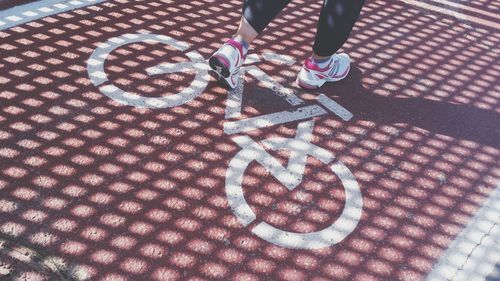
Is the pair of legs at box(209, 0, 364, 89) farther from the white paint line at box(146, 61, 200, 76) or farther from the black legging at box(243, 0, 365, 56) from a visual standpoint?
the white paint line at box(146, 61, 200, 76)

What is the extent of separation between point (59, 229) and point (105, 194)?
287 millimetres

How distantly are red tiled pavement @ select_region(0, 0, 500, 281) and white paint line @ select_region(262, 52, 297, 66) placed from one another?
0.07m

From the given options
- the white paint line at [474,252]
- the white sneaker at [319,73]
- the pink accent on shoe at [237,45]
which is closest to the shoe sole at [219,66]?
the pink accent on shoe at [237,45]

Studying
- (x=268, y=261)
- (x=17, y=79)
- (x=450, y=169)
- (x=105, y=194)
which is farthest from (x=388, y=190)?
(x=17, y=79)

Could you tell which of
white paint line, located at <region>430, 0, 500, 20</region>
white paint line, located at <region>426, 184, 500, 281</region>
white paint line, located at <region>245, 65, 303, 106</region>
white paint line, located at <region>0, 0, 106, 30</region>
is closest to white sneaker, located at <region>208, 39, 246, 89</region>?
white paint line, located at <region>245, 65, 303, 106</region>

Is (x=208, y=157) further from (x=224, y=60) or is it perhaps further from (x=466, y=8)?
(x=466, y=8)

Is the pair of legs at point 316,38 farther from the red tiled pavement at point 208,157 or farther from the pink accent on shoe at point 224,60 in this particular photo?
the red tiled pavement at point 208,157

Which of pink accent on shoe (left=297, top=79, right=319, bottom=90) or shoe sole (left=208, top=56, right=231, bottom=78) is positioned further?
pink accent on shoe (left=297, top=79, right=319, bottom=90)

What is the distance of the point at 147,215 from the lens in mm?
2363

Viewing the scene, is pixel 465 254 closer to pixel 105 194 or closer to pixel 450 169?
pixel 450 169

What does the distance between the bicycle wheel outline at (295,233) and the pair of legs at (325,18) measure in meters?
0.70

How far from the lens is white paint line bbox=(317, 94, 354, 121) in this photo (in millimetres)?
3160

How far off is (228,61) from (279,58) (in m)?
0.76

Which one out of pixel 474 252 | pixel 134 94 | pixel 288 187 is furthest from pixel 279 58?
pixel 474 252
